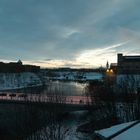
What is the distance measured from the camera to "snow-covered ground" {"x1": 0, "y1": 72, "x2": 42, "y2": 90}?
15265 cm

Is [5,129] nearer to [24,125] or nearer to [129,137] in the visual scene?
[24,125]

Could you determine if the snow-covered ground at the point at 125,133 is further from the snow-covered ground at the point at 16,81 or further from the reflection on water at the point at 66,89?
the snow-covered ground at the point at 16,81

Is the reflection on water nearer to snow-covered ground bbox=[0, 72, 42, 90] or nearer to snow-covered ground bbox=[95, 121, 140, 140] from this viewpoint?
snow-covered ground bbox=[0, 72, 42, 90]

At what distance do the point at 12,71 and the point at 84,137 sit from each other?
15834 centimetres

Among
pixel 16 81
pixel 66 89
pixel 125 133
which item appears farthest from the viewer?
pixel 16 81

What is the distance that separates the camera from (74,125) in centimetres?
5041

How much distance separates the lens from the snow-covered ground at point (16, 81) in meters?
153

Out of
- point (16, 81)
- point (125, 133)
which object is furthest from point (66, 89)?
point (125, 133)

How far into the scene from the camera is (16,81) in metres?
169

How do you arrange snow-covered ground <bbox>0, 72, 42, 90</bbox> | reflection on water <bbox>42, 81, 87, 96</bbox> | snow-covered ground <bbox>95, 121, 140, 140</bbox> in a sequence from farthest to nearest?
snow-covered ground <bbox>0, 72, 42, 90</bbox>, reflection on water <bbox>42, 81, 87, 96</bbox>, snow-covered ground <bbox>95, 121, 140, 140</bbox>

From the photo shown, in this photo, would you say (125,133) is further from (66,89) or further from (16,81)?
(16,81)

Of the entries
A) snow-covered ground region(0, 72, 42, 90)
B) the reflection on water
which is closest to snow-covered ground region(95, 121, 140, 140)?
the reflection on water

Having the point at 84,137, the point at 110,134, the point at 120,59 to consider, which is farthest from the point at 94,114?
the point at 120,59

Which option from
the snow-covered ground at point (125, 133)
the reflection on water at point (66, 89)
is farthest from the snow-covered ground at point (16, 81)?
the snow-covered ground at point (125, 133)
